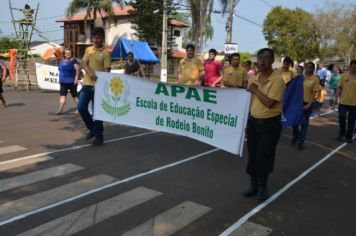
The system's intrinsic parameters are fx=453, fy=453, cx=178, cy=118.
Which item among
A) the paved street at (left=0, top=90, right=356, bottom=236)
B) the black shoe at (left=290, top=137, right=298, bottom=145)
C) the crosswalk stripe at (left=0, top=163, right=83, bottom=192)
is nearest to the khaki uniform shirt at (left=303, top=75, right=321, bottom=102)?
the black shoe at (left=290, top=137, right=298, bottom=145)

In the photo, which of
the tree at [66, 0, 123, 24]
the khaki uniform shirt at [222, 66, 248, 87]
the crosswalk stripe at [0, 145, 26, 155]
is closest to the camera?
the crosswalk stripe at [0, 145, 26, 155]

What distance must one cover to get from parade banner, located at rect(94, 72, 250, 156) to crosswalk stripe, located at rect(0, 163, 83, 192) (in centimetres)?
164

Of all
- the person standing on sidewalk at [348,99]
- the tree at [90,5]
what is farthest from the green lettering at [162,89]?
the tree at [90,5]

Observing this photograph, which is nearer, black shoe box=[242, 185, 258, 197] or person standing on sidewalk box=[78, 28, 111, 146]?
black shoe box=[242, 185, 258, 197]

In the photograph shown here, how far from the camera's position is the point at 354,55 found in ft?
179

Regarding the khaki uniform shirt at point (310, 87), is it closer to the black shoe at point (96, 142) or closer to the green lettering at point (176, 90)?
the green lettering at point (176, 90)

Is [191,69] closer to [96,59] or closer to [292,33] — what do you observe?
[96,59]

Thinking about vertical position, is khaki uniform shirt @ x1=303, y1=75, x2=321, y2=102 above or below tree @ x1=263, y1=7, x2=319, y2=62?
below

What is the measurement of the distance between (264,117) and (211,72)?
5.50 m

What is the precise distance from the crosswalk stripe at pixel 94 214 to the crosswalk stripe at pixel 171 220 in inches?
17.5

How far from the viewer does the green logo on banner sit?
8.16 meters

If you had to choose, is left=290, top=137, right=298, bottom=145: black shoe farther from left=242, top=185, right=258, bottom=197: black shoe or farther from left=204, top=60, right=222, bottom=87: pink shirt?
left=242, top=185, right=258, bottom=197: black shoe

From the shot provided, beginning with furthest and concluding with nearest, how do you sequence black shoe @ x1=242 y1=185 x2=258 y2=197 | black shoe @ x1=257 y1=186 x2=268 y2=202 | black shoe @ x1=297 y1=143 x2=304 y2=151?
black shoe @ x1=297 y1=143 x2=304 y2=151 → black shoe @ x1=242 y1=185 x2=258 y2=197 → black shoe @ x1=257 y1=186 x2=268 y2=202

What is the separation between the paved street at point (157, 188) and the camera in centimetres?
480
